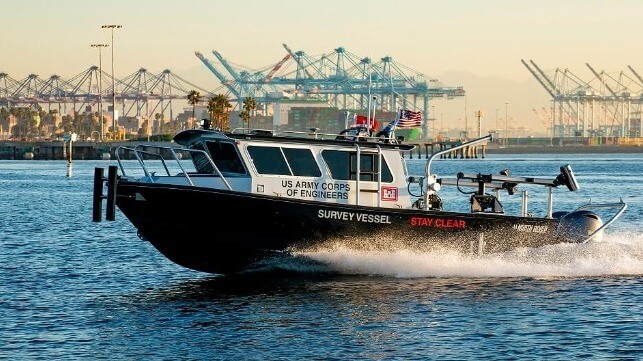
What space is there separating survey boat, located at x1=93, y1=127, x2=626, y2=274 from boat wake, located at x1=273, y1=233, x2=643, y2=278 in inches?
10.9

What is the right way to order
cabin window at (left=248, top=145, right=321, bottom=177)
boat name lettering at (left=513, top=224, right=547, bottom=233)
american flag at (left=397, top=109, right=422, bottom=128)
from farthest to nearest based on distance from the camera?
american flag at (left=397, top=109, right=422, bottom=128)
boat name lettering at (left=513, top=224, right=547, bottom=233)
cabin window at (left=248, top=145, right=321, bottom=177)

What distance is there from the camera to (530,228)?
86.4 feet

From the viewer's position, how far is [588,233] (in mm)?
27266

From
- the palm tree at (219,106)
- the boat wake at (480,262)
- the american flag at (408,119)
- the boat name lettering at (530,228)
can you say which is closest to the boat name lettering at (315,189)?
the boat wake at (480,262)

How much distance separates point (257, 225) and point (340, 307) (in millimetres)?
2696

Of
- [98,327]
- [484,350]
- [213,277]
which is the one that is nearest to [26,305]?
[98,327]

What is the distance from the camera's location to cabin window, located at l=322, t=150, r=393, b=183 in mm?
25125

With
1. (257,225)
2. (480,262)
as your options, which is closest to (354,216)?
(257,225)

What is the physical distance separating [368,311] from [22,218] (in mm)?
A: 30382

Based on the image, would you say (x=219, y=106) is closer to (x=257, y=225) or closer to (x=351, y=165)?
(x=351, y=165)

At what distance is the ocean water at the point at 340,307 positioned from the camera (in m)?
19.3

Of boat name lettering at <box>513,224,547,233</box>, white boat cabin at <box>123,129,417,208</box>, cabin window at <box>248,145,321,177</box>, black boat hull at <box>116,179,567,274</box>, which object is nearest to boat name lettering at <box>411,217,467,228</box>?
black boat hull at <box>116,179,567,274</box>

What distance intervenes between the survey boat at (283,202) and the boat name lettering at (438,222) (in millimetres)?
27

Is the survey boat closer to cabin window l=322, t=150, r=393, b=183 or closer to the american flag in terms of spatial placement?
cabin window l=322, t=150, r=393, b=183
